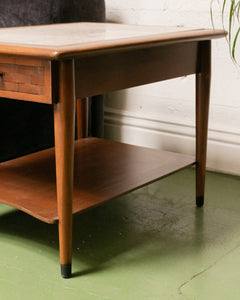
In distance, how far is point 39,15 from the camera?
1.97m

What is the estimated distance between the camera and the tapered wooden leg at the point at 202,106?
1.69 meters

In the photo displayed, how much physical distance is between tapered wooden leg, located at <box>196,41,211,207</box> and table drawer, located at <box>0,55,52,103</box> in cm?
66

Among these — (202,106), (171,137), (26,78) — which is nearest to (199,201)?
(202,106)

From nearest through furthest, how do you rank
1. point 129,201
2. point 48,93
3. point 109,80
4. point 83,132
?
1. point 48,93
2. point 109,80
3. point 129,201
4. point 83,132

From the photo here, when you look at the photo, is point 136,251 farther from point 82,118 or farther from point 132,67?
point 82,118

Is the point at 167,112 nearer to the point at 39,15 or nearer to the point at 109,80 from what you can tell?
the point at 39,15

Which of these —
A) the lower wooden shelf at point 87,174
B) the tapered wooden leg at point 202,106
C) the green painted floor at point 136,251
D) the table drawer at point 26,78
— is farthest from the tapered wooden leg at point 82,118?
the table drawer at point 26,78

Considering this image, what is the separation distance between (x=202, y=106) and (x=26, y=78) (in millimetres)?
692

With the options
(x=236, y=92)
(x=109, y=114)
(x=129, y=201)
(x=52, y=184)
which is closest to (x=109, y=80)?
(x=52, y=184)

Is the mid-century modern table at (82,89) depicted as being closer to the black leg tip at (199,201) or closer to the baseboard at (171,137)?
the black leg tip at (199,201)

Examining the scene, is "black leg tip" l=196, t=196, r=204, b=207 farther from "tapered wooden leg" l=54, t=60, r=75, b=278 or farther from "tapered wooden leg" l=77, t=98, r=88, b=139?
"tapered wooden leg" l=54, t=60, r=75, b=278

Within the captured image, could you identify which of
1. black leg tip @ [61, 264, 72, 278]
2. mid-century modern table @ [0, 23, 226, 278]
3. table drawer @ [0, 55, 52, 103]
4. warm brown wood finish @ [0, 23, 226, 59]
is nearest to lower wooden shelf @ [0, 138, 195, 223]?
mid-century modern table @ [0, 23, 226, 278]

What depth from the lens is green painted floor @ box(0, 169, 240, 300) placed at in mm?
1292

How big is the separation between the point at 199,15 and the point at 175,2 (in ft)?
0.40
